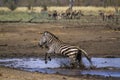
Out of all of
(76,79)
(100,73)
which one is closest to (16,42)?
(100,73)

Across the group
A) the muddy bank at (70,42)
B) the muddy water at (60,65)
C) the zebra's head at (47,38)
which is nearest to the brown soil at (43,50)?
the muddy bank at (70,42)

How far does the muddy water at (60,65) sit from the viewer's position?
621 inches

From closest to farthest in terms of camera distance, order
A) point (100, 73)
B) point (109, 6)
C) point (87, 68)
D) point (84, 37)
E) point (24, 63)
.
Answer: point (100, 73) < point (87, 68) < point (24, 63) < point (84, 37) < point (109, 6)

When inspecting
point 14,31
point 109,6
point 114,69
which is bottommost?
point 109,6

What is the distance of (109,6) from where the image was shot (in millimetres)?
85000

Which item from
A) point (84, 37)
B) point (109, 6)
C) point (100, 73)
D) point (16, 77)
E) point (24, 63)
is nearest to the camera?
point (16, 77)

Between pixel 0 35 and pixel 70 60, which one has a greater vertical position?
pixel 70 60

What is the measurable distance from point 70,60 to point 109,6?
68.9 metres

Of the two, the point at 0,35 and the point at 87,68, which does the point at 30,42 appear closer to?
the point at 0,35

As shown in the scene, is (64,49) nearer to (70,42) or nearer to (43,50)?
(43,50)

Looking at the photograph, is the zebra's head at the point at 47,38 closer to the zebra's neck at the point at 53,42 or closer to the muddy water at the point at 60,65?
the zebra's neck at the point at 53,42

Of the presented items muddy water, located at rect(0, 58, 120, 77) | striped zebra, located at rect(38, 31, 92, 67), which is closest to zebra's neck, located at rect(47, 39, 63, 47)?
striped zebra, located at rect(38, 31, 92, 67)

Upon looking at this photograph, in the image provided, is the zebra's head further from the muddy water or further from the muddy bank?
the muddy bank

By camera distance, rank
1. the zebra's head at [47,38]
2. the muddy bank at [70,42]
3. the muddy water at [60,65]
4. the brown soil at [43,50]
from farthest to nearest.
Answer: the muddy bank at [70,42] → the zebra's head at [47,38] → the muddy water at [60,65] → the brown soil at [43,50]
